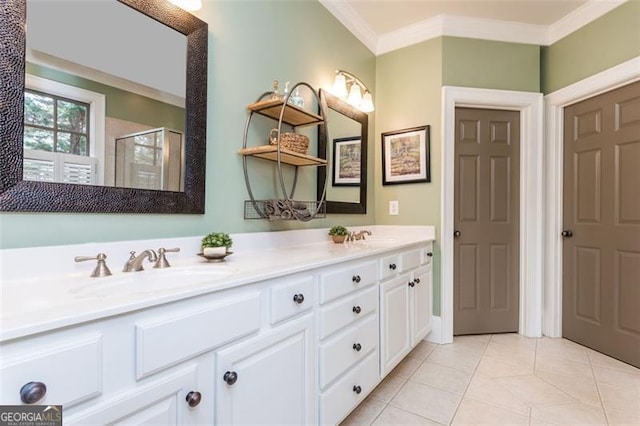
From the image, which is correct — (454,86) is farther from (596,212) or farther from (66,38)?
(66,38)

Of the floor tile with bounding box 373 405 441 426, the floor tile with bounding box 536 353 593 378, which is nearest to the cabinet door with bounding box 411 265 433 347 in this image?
the floor tile with bounding box 373 405 441 426

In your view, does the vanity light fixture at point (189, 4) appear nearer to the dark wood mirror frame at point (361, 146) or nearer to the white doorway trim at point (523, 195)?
the dark wood mirror frame at point (361, 146)

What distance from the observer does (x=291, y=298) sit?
1134 mm

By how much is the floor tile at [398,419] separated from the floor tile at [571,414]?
1.89 feet

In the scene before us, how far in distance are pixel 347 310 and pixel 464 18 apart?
8.31 feet

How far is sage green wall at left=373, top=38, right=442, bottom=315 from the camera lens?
2576mm

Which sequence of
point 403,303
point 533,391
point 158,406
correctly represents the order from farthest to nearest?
point 403,303, point 533,391, point 158,406

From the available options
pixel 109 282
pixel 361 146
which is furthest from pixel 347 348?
pixel 361 146

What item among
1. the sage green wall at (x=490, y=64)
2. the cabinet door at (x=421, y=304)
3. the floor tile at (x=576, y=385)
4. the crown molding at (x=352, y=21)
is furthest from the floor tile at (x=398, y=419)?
the crown molding at (x=352, y=21)

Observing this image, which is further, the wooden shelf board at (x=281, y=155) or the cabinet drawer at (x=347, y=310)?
the wooden shelf board at (x=281, y=155)

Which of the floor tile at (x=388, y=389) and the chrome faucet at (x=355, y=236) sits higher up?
the chrome faucet at (x=355, y=236)

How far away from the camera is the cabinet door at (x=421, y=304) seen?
2.12 meters

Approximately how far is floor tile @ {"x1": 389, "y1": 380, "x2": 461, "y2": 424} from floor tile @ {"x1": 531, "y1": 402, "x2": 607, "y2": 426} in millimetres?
402

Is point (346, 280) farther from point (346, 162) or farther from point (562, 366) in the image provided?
point (562, 366)
